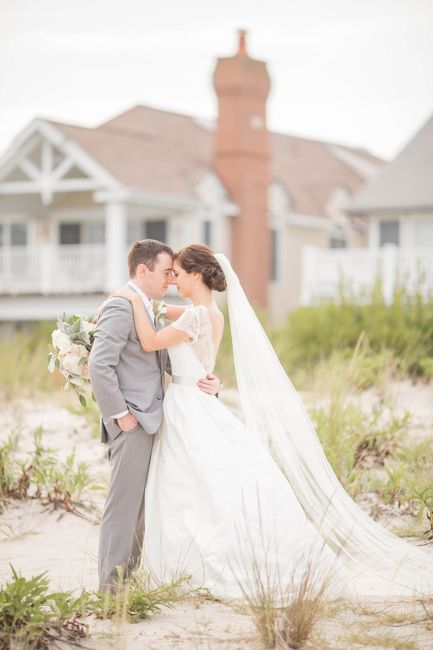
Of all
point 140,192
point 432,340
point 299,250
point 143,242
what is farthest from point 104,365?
point 299,250

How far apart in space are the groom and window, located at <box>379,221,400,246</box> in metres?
21.4

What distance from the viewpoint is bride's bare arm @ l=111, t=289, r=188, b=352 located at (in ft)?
19.9

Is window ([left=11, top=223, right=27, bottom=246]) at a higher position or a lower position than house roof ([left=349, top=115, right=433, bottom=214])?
lower

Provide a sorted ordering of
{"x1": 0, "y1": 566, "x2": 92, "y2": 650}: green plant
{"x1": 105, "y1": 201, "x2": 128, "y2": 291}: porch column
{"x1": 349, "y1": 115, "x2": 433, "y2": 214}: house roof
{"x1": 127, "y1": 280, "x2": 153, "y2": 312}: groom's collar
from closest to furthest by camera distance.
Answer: {"x1": 0, "y1": 566, "x2": 92, "y2": 650}: green plant, {"x1": 127, "y1": 280, "x2": 153, "y2": 312}: groom's collar, {"x1": 105, "y1": 201, "x2": 128, "y2": 291}: porch column, {"x1": 349, "y1": 115, "x2": 433, "y2": 214}: house roof

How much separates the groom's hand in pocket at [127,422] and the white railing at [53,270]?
18986 millimetres

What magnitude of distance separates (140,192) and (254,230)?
431 centimetres

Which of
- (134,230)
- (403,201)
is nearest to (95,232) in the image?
(134,230)

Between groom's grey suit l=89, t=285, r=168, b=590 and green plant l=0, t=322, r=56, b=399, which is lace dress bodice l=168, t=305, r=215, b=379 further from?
green plant l=0, t=322, r=56, b=399

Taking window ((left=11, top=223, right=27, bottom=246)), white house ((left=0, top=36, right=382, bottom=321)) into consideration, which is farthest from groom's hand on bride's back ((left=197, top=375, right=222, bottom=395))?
window ((left=11, top=223, right=27, bottom=246))

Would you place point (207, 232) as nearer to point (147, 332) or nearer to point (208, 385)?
point (208, 385)

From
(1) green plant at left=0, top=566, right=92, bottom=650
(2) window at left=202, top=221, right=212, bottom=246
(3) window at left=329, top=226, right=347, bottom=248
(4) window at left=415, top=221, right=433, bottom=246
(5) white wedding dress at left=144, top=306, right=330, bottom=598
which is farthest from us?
(3) window at left=329, top=226, right=347, bottom=248

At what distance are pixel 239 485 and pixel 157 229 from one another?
71.1ft

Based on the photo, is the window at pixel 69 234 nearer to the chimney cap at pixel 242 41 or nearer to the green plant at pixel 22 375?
the chimney cap at pixel 242 41

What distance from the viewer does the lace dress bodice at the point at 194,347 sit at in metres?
6.23
